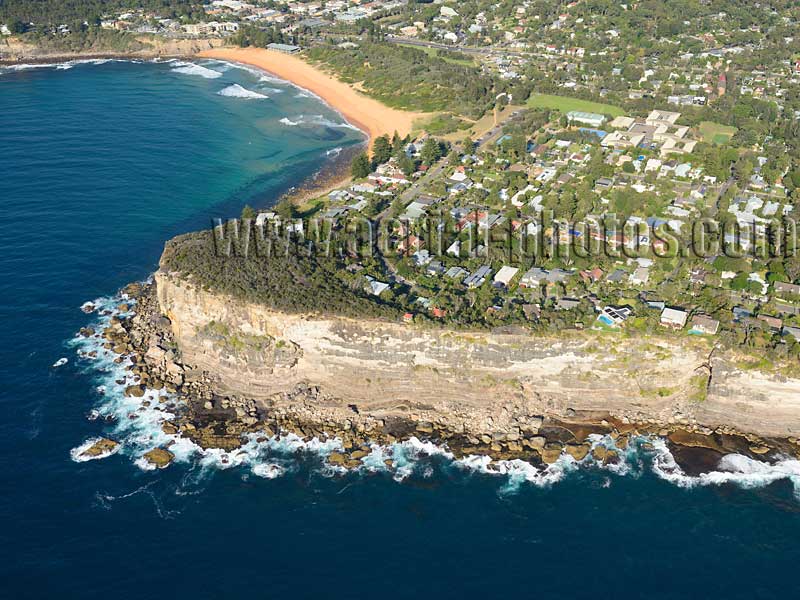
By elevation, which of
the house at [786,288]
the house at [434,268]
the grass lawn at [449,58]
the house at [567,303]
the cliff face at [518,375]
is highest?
the grass lawn at [449,58]

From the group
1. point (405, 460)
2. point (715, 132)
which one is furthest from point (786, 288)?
point (715, 132)

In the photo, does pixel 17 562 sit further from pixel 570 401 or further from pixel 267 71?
pixel 267 71

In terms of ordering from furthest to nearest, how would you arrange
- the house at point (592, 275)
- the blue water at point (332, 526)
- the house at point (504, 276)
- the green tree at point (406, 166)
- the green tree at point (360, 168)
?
1. the green tree at point (360, 168)
2. the green tree at point (406, 166)
3. the house at point (592, 275)
4. the house at point (504, 276)
5. the blue water at point (332, 526)

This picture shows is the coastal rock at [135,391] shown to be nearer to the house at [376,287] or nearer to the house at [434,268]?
the house at [376,287]

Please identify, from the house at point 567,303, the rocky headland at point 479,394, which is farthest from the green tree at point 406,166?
the rocky headland at point 479,394

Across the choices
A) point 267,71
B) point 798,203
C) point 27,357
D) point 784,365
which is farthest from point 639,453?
point 267,71

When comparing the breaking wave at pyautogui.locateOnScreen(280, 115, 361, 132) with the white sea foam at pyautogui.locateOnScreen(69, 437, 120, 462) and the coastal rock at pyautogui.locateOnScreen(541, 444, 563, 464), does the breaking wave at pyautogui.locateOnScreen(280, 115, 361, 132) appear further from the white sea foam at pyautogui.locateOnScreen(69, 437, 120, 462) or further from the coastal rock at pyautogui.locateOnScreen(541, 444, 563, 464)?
the coastal rock at pyautogui.locateOnScreen(541, 444, 563, 464)
